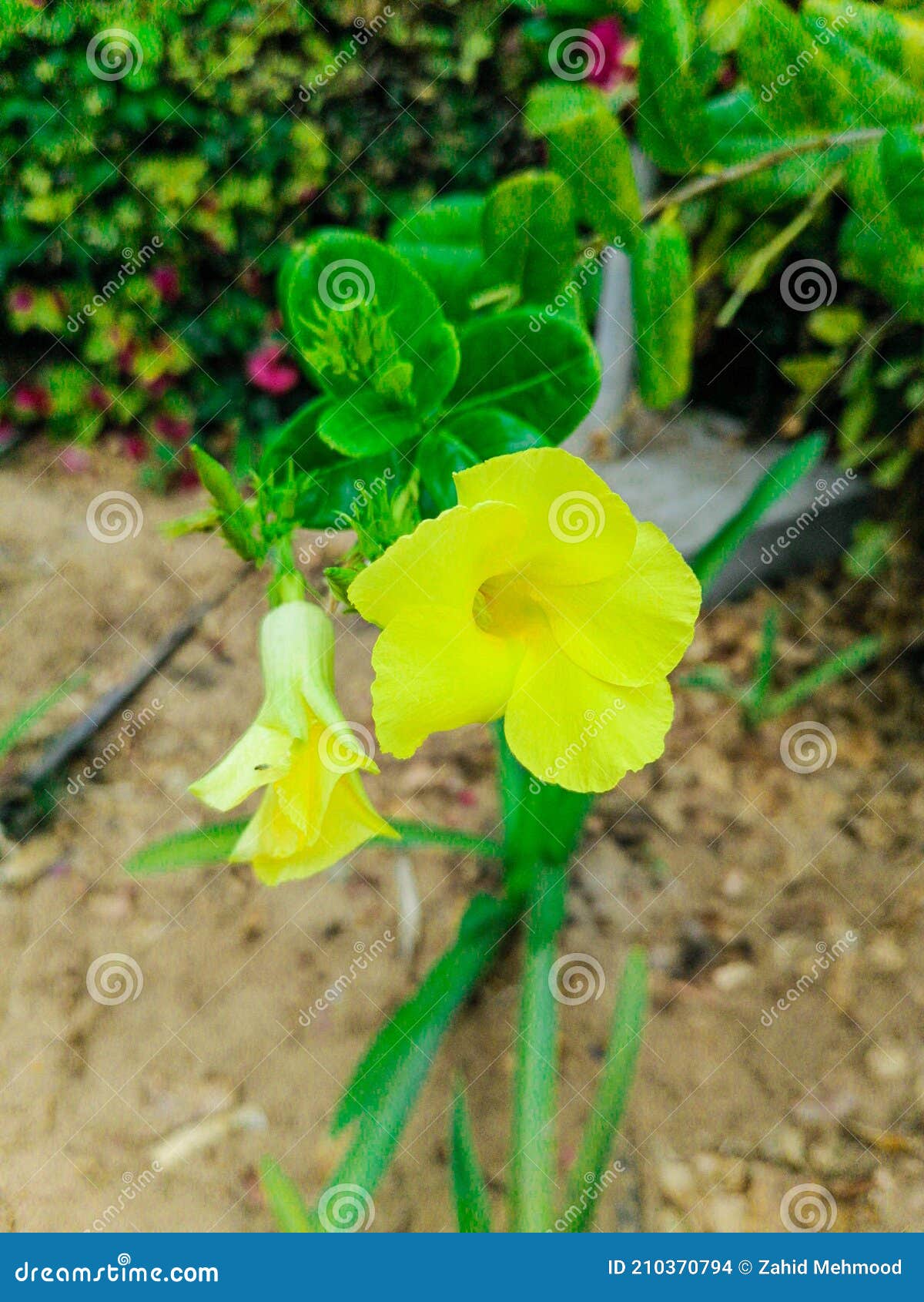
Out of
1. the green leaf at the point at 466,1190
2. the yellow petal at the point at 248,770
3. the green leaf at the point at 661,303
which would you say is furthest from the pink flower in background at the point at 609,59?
the green leaf at the point at 466,1190

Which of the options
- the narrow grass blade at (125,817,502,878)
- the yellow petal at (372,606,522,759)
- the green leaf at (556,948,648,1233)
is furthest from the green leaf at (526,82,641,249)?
the green leaf at (556,948,648,1233)

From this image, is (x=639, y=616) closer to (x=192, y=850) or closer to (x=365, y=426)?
(x=365, y=426)

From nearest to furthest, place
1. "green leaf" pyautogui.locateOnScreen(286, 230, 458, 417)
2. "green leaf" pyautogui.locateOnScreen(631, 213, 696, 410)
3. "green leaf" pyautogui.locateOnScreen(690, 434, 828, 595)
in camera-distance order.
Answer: "green leaf" pyautogui.locateOnScreen(286, 230, 458, 417) < "green leaf" pyautogui.locateOnScreen(631, 213, 696, 410) < "green leaf" pyautogui.locateOnScreen(690, 434, 828, 595)

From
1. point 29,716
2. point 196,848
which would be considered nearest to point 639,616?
point 196,848

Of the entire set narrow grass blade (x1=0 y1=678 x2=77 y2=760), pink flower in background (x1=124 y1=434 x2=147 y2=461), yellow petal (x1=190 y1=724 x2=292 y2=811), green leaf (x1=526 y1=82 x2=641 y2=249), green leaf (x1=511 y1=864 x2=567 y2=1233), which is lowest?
narrow grass blade (x1=0 y1=678 x2=77 y2=760)

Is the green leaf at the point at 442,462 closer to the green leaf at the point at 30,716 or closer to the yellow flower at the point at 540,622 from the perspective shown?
the yellow flower at the point at 540,622

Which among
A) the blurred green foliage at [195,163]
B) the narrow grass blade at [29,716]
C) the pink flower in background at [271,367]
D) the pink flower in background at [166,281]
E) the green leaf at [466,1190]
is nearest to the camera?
the green leaf at [466,1190]

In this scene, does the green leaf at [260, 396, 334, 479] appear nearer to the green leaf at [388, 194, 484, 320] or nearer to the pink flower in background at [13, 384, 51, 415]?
the green leaf at [388, 194, 484, 320]
